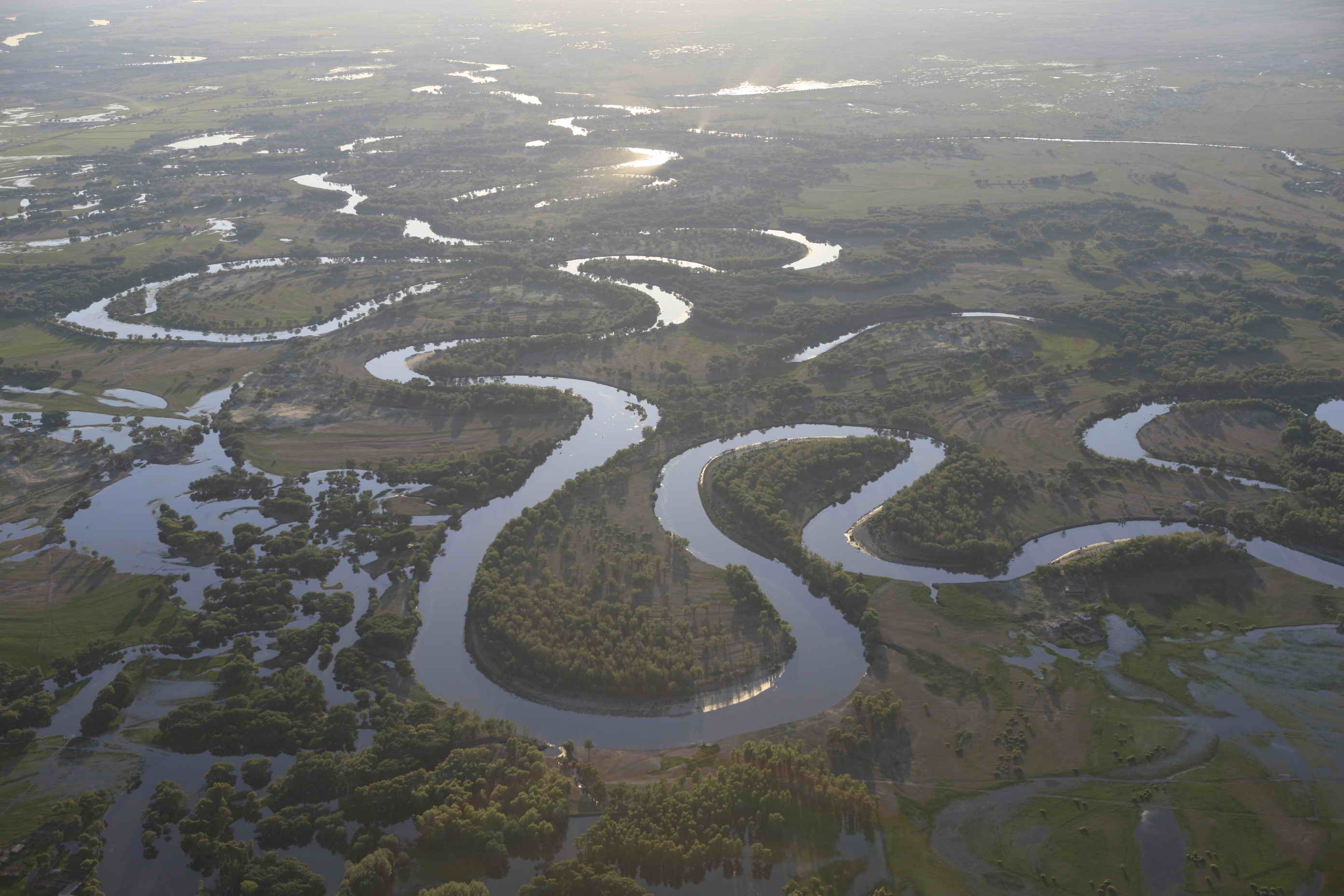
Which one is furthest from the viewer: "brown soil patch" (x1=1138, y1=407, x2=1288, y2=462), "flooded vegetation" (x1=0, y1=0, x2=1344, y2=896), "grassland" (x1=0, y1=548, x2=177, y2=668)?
"brown soil patch" (x1=1138, y1=407, x2=1288, y2=462)

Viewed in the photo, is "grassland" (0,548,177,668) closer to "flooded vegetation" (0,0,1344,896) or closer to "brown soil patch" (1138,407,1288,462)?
"flooded vegetation" (0,0,1344,896)

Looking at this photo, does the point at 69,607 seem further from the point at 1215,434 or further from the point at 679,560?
the point at 1215,434

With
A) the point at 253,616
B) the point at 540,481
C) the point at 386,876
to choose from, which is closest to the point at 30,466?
the point at 253,616

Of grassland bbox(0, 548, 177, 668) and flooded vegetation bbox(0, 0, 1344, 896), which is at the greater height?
flooded vegetation bbox(0, 0, 1344, 896)

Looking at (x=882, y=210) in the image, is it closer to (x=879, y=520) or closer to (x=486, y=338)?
(x=486, y=338)

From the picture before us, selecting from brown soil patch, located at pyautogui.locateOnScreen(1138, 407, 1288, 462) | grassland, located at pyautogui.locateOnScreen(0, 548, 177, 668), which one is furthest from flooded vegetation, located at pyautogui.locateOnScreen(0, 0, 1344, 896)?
brown soil patch, located at pyautogui.locateOnScreen(1138, 407, 1288, 462)

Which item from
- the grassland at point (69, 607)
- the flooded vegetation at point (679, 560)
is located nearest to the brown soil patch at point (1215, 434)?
the flooded vegetation at point (679, 560)

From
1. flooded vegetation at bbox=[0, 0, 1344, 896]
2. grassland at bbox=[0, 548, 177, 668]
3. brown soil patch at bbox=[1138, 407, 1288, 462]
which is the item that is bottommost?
grassland at bbox=[0, 548, 177, 668]

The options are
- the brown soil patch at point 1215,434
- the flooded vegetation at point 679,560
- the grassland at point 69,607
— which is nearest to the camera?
the flooded vegetation at point 679,560

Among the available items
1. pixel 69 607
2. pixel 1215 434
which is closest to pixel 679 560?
pixel 69 607

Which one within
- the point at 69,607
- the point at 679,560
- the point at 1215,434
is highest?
the point at 1215,434

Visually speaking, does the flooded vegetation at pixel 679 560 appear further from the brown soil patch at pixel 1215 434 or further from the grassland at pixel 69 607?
the brown soil patch at pixel 1215 434
